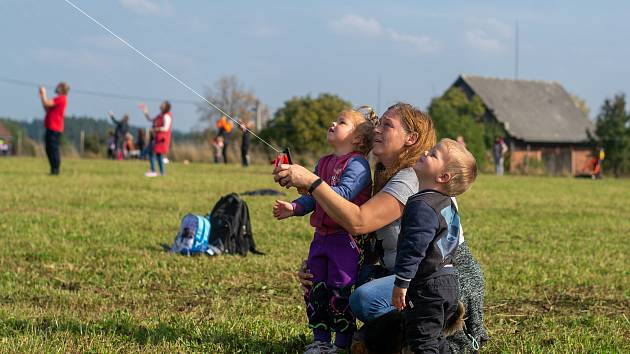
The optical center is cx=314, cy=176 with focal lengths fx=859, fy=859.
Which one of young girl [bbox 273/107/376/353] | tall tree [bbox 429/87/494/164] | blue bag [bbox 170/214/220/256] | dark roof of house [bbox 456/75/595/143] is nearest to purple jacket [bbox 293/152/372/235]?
young girl [bbox 273/107/376/353]

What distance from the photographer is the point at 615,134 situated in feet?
159

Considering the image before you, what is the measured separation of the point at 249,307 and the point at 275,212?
1611 millimetres

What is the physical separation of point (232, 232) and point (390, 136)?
15.4 feet

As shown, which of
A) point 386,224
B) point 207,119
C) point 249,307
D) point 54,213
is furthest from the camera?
point 207,119

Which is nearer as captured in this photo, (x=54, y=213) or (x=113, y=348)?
(x=113, y=348)

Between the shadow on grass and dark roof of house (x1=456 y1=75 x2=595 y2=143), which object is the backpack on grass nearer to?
the shadow on grass

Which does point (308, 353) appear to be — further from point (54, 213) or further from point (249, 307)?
point (54, 213)

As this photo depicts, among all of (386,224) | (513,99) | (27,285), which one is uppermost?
(513,99)

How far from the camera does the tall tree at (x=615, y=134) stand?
4716 centimetres

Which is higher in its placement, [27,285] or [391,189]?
[391,189]

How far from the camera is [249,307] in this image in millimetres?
6133

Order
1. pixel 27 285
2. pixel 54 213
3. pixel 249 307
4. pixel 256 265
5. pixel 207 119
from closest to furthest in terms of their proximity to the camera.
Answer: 1. pixel 249 307
2. pixel 27 285
3. pixel 256 265
4. pixel 54 213
5. pixel 207 119

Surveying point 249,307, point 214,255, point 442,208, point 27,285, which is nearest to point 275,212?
point 442,208

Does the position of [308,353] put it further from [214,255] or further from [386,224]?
[214,255]
